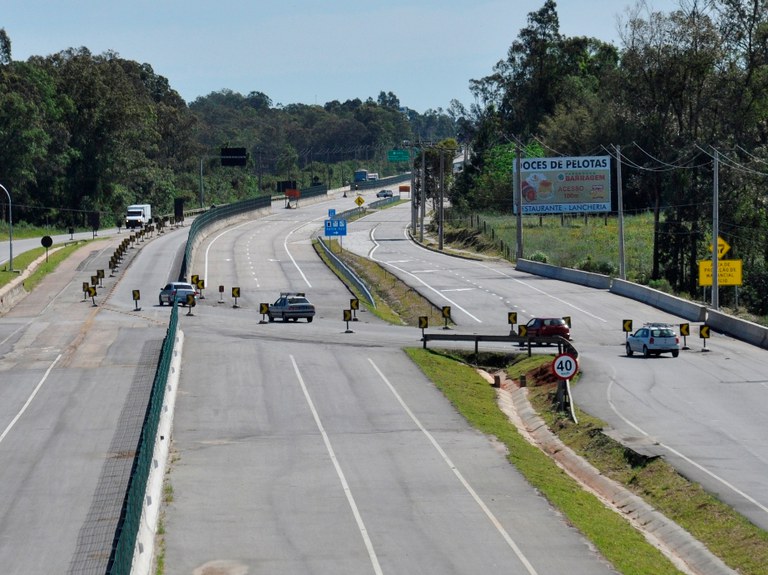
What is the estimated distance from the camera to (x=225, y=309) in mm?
61219

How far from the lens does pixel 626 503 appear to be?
2534 centimetres

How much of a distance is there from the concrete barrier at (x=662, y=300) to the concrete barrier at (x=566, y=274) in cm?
183

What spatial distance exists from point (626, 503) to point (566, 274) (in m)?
50.3

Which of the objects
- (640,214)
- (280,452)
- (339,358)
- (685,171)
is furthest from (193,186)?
(280,452)

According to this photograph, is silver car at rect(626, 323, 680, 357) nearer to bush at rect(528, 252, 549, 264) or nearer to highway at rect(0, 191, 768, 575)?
highway at rect(0, 191, 768, 575)

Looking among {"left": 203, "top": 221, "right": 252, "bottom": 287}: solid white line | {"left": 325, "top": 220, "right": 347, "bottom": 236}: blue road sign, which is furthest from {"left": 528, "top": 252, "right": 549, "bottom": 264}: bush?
{"left": 203, "top": 221, "right": 252, "bottom": 287}: solid white line

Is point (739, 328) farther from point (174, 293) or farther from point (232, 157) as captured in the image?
point (232, 157)

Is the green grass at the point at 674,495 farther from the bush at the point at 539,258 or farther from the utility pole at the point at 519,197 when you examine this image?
the utility pole at the point at 519,197

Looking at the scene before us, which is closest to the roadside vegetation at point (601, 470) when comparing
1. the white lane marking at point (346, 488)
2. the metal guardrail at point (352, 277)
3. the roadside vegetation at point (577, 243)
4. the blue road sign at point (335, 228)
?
the white lane marking at point (346, 488)

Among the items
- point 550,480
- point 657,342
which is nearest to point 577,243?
point 657,342

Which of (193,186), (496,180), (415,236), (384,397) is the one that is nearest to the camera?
(384,397)

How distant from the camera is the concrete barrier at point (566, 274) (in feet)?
229

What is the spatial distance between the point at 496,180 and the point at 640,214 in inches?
868

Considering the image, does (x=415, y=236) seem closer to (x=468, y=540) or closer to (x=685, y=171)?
(x=685, y=171)
